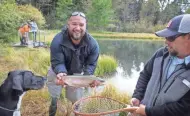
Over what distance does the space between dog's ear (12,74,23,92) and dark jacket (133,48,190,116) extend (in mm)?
1971

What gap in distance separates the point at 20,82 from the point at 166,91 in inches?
96.4

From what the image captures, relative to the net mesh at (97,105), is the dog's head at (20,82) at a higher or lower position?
lower

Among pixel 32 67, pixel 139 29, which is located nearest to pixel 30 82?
pixel 32 67

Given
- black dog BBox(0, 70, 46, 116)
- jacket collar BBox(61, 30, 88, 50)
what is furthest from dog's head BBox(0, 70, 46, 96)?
jacket collar BBox(61, 30, 88, 50)

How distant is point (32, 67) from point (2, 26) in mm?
1628

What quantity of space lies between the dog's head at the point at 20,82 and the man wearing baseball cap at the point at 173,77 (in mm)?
2119

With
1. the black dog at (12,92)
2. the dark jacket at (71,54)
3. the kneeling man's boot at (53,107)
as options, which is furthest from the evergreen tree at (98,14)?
the black dog at (12,92)

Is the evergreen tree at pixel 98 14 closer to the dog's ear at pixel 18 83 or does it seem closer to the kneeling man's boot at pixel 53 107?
the kneeling man's boot at pixel 53 107

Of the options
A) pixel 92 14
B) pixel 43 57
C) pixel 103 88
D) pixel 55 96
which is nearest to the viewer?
pixel 55 96

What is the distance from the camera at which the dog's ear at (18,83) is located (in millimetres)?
4309

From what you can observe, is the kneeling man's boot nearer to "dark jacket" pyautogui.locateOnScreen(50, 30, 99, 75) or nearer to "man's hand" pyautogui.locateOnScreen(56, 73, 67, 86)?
"dark jacket" pyautogui.locateOnScreen(50, 30, 99, 75)

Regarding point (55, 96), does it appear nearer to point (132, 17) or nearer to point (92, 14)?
point (92, 14)

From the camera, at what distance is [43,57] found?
11.6 metres

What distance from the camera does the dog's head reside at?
4.34m
